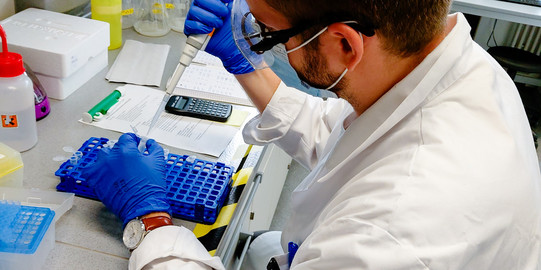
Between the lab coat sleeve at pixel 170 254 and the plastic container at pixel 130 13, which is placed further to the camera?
the plastic container at pixel 130 13

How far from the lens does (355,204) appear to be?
33.7 inches

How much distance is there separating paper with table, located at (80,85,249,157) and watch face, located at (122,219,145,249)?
350 mm

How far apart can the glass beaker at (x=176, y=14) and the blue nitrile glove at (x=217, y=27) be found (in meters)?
0.83

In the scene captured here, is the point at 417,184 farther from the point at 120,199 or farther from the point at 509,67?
the point at 509,67

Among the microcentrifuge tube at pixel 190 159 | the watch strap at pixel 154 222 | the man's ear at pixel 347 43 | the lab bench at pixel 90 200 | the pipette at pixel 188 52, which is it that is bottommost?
the lab bench at pixel 90 200

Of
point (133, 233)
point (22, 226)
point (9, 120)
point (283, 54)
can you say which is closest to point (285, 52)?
point (283, 54)

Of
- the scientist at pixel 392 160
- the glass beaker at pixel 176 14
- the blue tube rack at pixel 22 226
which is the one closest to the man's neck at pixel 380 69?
the scientist at pixel 392 160

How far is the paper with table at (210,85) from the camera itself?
168cm

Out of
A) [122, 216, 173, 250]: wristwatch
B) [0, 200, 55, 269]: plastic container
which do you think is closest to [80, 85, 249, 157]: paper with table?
[122, 216, 173, 250]: wristwatch

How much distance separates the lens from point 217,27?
1280 millimetres

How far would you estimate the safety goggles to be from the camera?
3.19 feet

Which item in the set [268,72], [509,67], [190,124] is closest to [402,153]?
[268,72]

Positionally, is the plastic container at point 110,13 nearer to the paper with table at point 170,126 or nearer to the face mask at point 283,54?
the paper with table at point 170,126

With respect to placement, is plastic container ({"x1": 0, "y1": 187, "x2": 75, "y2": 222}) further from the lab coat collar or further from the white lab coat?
the lab coat collar
